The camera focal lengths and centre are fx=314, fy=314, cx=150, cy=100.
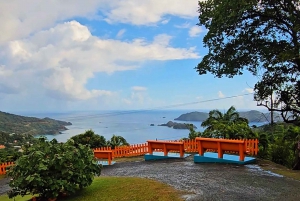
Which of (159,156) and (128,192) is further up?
(159,156)

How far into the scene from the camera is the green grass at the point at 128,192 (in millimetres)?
6789

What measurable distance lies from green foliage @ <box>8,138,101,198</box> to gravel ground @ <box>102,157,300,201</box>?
249 centimetres

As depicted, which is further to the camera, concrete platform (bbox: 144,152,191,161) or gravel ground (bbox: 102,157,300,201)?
concrete platform (bbox: 144,152,191,161)

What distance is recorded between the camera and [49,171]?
22.9ft

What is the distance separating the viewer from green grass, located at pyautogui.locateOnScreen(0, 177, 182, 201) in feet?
22.3

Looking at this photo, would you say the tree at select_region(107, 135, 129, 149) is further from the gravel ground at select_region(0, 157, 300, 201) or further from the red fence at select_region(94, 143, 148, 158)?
the gravel ground at select_region(0, 157, 300, 201)

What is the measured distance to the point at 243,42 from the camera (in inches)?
402

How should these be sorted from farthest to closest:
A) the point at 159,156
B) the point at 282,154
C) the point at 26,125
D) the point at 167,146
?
1. the point at 26,125
2. the point at 159,156
3. the point at 167,146
4. the point at 282,154

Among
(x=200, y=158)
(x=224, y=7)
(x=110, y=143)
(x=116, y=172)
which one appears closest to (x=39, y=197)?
(x=116, y=172)

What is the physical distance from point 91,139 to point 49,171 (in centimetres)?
1277

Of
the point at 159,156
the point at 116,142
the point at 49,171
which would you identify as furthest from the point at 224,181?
the point at 116,142

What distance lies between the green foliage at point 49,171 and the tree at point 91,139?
1216 cm

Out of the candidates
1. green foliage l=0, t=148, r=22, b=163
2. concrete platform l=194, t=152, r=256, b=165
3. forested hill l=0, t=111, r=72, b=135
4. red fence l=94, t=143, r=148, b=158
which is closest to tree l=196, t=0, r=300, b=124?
concrete platform l=194, t=152, r=256, b=165

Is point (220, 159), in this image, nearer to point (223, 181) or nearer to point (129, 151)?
point (223, 181)
